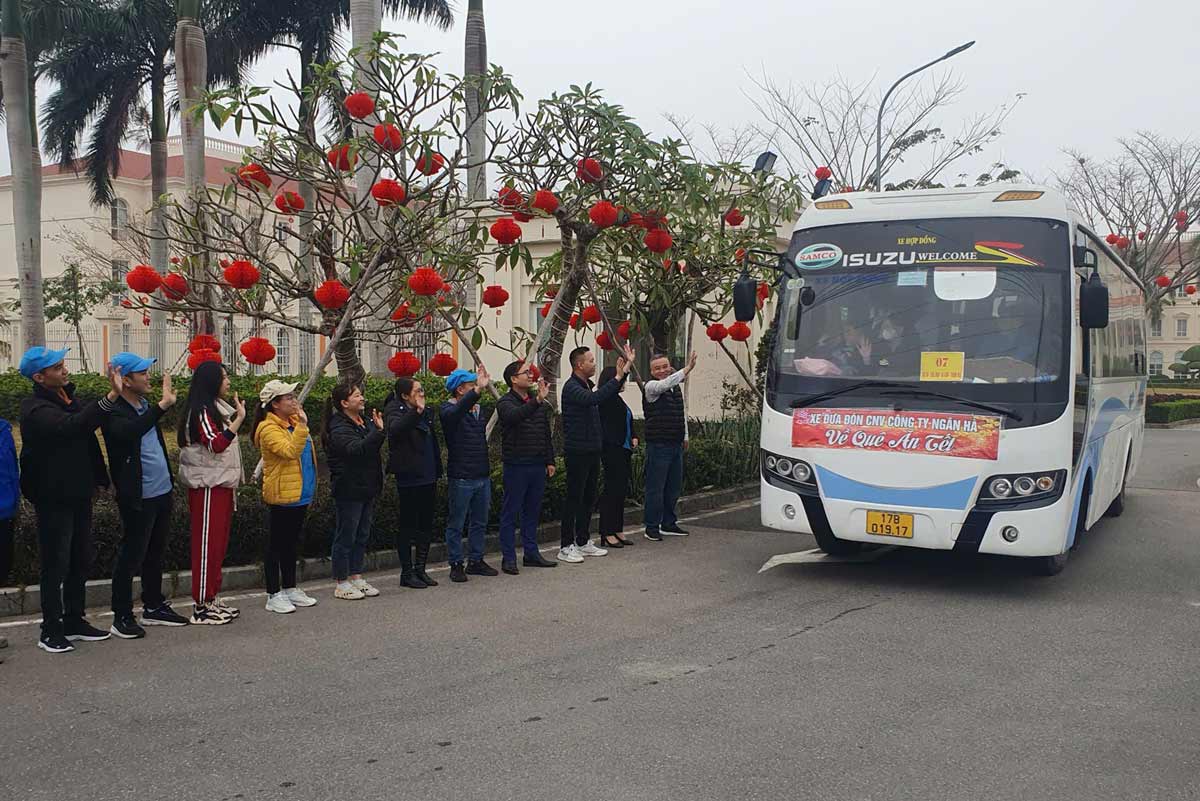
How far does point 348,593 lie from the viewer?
7.96 m

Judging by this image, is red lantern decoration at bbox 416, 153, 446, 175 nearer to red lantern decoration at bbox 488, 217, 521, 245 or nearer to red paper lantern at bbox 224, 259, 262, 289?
red lantern decoration at bbox 488, 217, 521, 245

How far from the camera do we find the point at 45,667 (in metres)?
6.14

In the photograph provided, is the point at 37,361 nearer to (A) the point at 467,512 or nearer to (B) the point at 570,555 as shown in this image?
(A) the point at 467,512

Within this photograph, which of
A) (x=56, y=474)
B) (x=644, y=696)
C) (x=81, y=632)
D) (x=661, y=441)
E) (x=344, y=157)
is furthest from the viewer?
(x=661, y=441)

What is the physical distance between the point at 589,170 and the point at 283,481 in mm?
4494

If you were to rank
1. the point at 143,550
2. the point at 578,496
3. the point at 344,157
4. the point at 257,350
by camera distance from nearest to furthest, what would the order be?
the point at 143,550 → the point at 257,350 → the point at 344,157 → the point at 578,496

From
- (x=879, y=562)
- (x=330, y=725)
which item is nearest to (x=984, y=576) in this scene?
(x=879, y=562)

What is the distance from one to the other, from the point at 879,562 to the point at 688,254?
4.77m

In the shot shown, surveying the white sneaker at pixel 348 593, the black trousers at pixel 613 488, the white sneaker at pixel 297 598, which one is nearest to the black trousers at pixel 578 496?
the black trousers at pixel 613 488

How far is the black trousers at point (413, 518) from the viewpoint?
331 inches

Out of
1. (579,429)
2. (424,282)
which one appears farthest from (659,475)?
(424,282)

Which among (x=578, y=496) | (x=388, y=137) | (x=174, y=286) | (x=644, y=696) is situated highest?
(x=388, y=137)

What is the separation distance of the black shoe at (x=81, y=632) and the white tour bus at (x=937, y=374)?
4.79m

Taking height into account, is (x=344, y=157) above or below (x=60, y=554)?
above
